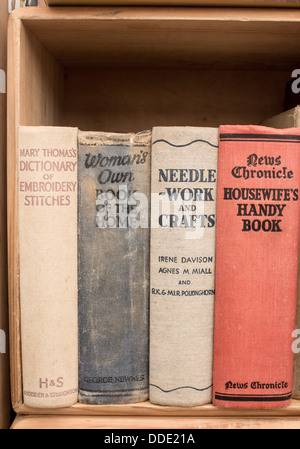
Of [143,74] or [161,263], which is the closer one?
[161,263]

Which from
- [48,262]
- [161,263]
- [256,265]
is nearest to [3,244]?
[48,262]

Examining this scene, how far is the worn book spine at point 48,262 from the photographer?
1.78ft

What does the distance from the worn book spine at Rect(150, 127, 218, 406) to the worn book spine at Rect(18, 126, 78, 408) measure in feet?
0.39

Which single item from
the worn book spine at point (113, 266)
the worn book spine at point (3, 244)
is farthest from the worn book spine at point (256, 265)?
the worn book spine at point (3, 244)

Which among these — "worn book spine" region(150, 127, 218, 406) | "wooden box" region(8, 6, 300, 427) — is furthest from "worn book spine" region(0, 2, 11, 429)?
"worn book spine" region(150, 127, 218, 406)

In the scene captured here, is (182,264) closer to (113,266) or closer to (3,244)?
(113,266)

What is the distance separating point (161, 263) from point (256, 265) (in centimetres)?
13

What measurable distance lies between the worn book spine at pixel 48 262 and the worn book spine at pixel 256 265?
21 centimetres

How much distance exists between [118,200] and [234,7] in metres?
0.32

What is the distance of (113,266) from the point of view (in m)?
0.56

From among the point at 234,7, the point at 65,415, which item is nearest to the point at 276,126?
the point at 234,7

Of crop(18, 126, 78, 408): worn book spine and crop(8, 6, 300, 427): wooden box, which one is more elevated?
crop(8, 6, 300, 427): wooden box

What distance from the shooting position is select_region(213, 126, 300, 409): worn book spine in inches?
21.5

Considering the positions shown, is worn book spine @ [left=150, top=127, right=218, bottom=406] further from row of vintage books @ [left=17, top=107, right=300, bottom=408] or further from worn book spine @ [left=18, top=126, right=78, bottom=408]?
worn book spine @ [left=18, top=126, right=78, bottom=408]
